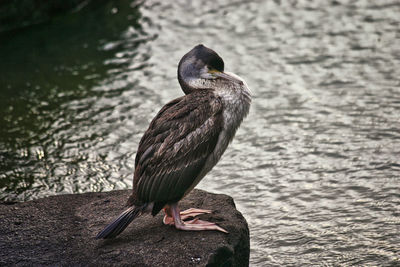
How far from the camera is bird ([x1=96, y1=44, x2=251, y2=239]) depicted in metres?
5.16

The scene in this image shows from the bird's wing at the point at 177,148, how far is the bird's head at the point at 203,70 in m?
0.22

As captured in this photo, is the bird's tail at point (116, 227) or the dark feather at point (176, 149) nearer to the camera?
the bird's tail at point (116, 227)

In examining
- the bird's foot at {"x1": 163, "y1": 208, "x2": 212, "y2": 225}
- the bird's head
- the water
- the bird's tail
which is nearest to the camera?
the bird's tail

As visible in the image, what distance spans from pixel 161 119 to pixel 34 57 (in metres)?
5.78

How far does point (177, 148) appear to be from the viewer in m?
5.26

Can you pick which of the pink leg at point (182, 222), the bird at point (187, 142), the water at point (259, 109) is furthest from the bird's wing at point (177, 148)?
the water at point (259, 109)

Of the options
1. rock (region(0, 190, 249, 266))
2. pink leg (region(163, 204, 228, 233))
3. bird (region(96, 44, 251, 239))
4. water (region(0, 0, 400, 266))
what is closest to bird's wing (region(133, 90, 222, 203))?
bird (region(96, 44, 251, 239))

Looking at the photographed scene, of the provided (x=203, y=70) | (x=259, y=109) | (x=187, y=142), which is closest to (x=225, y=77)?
(x=203, y=70)

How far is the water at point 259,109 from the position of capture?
252 inches

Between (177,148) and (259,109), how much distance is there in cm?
342

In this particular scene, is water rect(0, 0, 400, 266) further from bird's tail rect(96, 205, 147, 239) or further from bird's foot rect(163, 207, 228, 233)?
bird's tail rect(96, 205, 147, 239)

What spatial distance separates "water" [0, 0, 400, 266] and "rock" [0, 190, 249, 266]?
0.68 m

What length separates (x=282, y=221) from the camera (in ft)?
20.9

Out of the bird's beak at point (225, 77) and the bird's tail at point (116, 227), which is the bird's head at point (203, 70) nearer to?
the bird's beak at point (225, 77)
